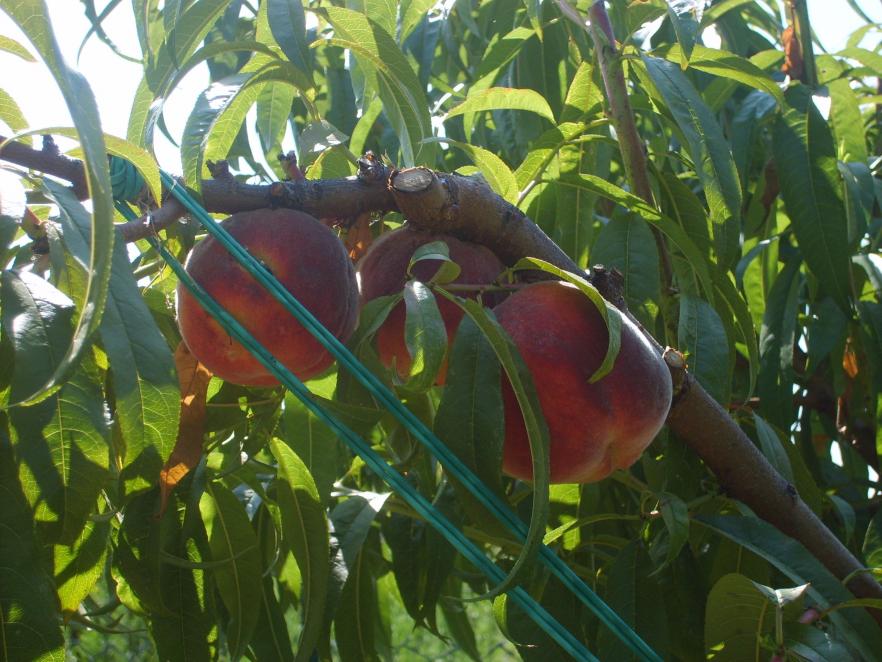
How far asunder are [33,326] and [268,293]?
14 centimetres

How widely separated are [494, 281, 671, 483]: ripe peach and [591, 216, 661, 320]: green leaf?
7.6 inches

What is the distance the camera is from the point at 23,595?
46cm

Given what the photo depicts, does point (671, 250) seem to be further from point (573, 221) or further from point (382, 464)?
point (382, 464)

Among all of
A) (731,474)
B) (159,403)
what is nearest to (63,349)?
(159,403)

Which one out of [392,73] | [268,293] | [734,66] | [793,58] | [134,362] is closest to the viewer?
[134,362]

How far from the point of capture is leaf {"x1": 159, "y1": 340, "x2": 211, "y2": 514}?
57 cm

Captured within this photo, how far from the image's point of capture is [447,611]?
43.6 inches

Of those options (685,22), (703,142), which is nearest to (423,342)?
(703,142)

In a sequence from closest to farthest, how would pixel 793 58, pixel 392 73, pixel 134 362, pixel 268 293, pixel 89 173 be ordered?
1. pixel 89 173
2. pixel 134 362
3. pixel 268 293
4. pixel 392 73
5. pixel 793 58

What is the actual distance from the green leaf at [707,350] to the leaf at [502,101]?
202 mm

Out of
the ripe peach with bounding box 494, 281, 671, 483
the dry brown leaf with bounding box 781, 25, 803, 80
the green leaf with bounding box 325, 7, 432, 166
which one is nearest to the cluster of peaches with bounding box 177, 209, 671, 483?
the ripe peach with bounding box 494, 281, 671, 483

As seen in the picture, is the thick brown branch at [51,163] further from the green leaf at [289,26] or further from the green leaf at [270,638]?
the green leaf at [270,638]

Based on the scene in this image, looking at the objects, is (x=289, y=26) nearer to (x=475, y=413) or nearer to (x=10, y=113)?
(x=10, y=113)

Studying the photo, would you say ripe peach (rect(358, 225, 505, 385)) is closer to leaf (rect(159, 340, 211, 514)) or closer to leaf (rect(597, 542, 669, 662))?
leaf (rect(159, 340, 211, 514))
